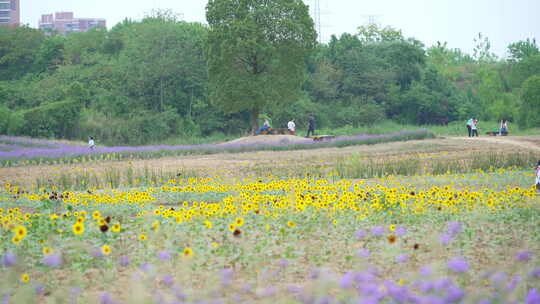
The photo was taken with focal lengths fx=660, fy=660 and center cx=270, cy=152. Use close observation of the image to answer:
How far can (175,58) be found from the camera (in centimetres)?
3991

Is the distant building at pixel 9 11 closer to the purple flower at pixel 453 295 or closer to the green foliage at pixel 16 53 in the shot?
the green foliage at pixel 16 53

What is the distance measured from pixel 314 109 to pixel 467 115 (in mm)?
13085

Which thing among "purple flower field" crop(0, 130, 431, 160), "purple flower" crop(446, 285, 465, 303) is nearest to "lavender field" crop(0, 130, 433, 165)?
"purple flower field" crop(0, 130, 431, 160)

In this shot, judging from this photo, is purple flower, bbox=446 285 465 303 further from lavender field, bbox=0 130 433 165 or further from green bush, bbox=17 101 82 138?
green bush, bbox=17 101 82 138

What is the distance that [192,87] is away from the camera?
4094 centimetres

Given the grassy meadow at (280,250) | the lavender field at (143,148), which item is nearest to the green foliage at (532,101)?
the lavender field at (143,148)

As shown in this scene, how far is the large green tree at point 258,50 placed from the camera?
32812 millimetres

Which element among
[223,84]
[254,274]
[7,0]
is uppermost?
[7,0]

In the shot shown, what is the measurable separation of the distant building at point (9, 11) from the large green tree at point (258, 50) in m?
121

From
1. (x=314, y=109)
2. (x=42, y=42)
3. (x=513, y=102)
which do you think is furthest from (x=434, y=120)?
(x=42, y=42)

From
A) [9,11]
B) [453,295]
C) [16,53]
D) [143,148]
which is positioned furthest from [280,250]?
[9,11]

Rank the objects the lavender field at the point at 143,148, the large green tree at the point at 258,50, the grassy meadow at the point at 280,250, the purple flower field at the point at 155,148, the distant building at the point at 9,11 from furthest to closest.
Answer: the distant building at the point at 9,11, the large green tree at the point at 258,50, the purple flower field at the point at 155,148, the lavender field at the point at 143,148, the grassy meadow at the point at 280,250

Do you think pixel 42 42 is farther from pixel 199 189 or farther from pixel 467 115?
pixel 199 189

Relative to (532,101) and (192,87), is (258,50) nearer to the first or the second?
(192,87)
